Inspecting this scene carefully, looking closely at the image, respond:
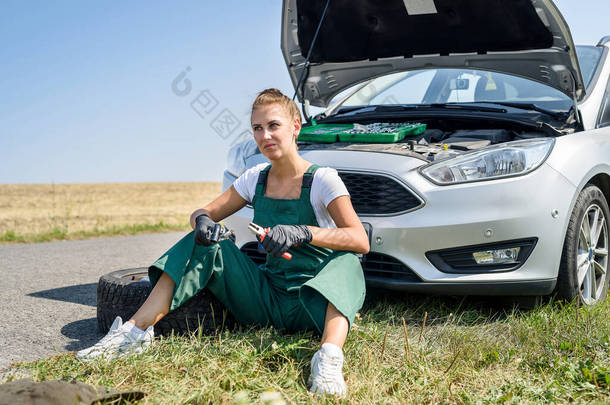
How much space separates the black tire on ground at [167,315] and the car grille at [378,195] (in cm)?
103

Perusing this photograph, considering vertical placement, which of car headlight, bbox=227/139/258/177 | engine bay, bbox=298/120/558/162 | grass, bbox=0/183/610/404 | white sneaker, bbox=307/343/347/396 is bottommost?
grass, bbox=0/183/610/404

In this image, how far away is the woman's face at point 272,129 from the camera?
3.03 metres

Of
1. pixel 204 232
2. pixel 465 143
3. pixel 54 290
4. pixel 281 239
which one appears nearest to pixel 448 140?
pixel 465 143

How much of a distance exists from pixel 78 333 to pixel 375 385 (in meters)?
1.96

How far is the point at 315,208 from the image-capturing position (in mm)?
3047

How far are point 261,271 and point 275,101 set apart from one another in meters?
0.90

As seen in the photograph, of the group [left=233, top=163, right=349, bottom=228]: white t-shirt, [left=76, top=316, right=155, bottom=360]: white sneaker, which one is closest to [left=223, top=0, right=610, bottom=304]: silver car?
[left=233, top=163, right=349, bottom=228]: white t-shirt

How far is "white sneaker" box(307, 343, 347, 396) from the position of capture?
2.37m

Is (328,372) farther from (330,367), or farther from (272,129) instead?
(272,129)

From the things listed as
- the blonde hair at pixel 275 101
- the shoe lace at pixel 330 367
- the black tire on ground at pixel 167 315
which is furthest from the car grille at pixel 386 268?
the shoe lace at pixel 330 367

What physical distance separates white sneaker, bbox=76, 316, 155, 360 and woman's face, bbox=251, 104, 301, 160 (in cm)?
108

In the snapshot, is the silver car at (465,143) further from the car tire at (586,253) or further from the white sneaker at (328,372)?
the white sneaker at (328,372)

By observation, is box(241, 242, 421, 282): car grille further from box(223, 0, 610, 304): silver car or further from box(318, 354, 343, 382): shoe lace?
box(318, 354, 343, 382): shoe lace

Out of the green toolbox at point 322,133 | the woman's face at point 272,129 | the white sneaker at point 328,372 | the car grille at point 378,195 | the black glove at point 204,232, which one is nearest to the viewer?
the white sneaker at point 328,372
